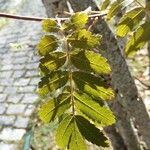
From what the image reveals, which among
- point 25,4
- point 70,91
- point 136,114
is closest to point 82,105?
point 70,91

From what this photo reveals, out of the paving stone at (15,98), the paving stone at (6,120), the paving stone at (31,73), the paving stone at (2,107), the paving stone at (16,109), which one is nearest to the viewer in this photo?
the paving stone at (6,120)

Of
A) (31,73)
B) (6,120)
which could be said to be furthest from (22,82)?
(6,120)

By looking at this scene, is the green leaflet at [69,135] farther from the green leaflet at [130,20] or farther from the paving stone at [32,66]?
the paving stone at [32,66]

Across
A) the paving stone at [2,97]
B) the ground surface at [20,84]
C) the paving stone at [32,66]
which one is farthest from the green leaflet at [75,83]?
the paving stone at [32,66]

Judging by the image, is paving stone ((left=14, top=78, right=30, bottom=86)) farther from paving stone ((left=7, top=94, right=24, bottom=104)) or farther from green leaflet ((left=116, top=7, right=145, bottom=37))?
green leaflet ((left=116, top=7, right=145, bottom=37))

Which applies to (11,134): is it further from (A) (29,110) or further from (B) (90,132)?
(B) (90,132)

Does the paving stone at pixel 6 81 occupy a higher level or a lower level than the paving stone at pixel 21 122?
higher

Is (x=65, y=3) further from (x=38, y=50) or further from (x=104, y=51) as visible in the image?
(x=38, y=50)

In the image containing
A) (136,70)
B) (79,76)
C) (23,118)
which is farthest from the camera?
(136,70)
